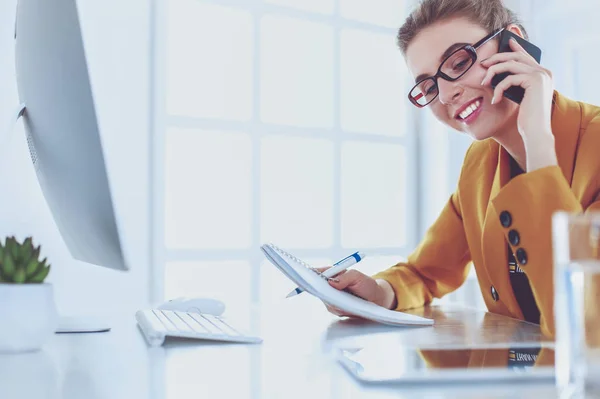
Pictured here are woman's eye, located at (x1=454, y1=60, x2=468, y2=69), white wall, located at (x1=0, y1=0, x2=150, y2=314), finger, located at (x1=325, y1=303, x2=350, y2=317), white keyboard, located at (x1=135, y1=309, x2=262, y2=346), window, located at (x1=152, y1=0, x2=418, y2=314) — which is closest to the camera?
white keyboard, located at (x1=135, y1=309, x2=262, y2=346)

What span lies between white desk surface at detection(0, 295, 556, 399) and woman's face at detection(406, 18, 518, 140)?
408mm

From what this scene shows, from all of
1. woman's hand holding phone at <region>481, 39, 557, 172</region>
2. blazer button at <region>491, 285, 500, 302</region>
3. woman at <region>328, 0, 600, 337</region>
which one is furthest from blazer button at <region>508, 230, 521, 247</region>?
blazer button at <region>491, 285, 500, 302</region>

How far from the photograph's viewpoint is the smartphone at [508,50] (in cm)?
107

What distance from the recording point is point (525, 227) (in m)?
0.87

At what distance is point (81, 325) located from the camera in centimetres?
93

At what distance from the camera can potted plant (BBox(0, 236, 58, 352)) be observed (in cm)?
68

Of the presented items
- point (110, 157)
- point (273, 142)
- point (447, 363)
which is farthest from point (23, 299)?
point (273, 142)

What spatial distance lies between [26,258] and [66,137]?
0.51 feet

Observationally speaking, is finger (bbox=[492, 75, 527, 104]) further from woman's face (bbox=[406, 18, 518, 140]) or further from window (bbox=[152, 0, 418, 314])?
window (bbox=[152, 0, 418, 314])

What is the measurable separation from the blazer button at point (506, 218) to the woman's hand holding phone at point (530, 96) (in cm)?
10

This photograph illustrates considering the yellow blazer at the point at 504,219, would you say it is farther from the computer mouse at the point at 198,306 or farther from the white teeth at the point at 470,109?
the computer mouse at the point at 198,306

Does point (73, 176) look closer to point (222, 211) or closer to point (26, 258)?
point (26, 258)

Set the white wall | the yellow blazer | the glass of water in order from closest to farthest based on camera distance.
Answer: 1. the glass of water
2. the yellow blazer
3. the white wall

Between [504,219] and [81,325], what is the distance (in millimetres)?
680
